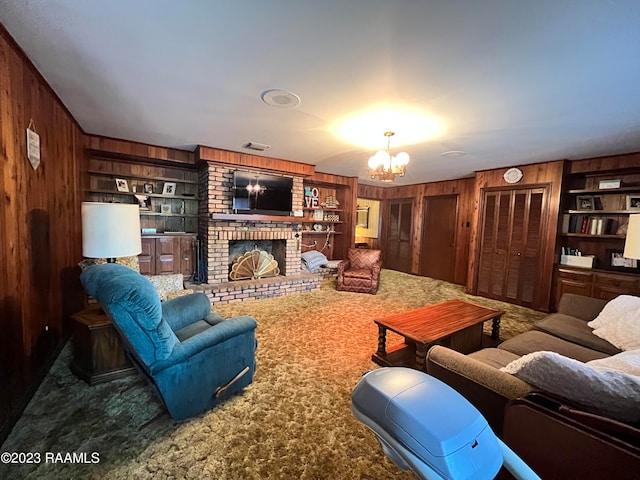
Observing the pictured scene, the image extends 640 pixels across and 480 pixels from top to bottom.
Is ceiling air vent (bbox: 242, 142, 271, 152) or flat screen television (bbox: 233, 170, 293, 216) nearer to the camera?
ceiling air vent (bbox: 242, 142, 271, 152)

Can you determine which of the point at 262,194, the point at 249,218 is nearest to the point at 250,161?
the point at 262,194

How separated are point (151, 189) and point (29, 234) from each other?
274cm

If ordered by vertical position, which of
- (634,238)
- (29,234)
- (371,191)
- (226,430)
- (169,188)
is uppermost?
(371,191)

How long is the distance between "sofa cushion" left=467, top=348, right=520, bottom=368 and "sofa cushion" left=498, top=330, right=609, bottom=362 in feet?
0.37

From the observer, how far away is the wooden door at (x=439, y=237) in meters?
6.11

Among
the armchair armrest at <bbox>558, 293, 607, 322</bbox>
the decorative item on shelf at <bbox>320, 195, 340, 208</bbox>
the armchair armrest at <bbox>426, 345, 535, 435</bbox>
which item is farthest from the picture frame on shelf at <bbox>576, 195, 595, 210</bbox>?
the armchair armrest at <bbox>426, 345, 535, 435</bbox>

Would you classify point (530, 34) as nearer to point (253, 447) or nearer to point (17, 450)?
point (253, 447)

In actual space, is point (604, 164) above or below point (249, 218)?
above

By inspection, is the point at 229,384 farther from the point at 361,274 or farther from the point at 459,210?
the point at 459,210

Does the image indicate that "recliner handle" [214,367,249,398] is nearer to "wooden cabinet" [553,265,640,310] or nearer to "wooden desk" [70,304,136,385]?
"wooden desk" [70,304,136,385]

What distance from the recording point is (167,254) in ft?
13.9

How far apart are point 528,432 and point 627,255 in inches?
80.2

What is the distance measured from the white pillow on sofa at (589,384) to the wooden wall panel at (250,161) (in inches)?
162

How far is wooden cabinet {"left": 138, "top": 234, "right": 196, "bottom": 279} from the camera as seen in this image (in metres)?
4.13
